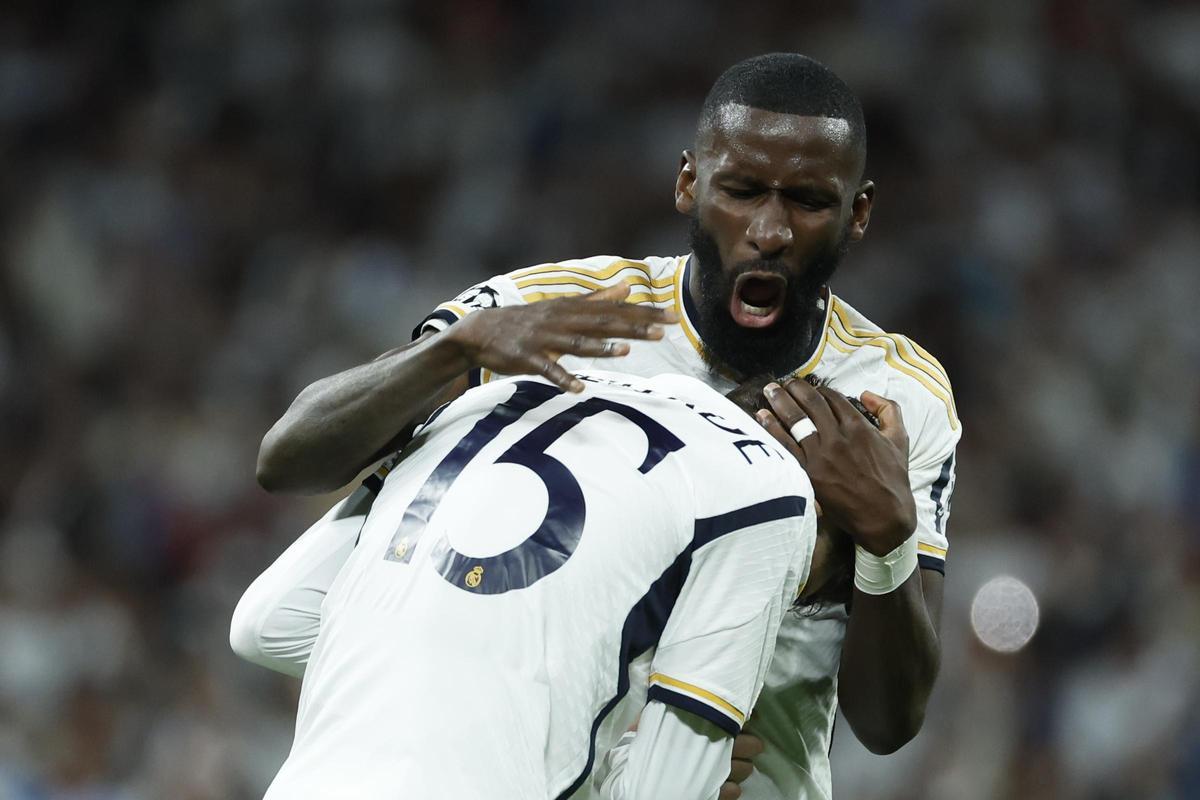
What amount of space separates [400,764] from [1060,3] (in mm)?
8487

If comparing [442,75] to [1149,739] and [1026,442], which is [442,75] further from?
[1149,739]

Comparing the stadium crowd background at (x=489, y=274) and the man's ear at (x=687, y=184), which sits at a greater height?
the man's ear at (x=687, y=184)

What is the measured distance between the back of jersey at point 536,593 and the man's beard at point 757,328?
0.74 m

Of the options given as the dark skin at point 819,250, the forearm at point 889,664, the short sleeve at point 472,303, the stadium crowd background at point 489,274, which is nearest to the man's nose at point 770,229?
the dark skin at point 819,250

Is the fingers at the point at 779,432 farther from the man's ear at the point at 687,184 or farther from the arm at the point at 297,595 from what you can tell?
the arm at the point at 297,595

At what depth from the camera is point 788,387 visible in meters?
3.07

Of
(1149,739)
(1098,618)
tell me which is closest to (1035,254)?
(1098,618)

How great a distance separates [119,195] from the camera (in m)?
8.43

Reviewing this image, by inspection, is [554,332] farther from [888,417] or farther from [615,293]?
[888,417]

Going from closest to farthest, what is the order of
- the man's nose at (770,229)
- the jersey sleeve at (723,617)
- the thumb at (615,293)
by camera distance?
the jersey sleeve at (723,617) < the thumb at (615,293) < the man's nose at (770,229)

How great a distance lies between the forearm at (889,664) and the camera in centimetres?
310

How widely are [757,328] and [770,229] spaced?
212mm

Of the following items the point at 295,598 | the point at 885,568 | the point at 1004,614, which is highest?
the point at 295,598

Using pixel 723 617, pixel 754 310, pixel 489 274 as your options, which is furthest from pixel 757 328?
pixel 489 274
